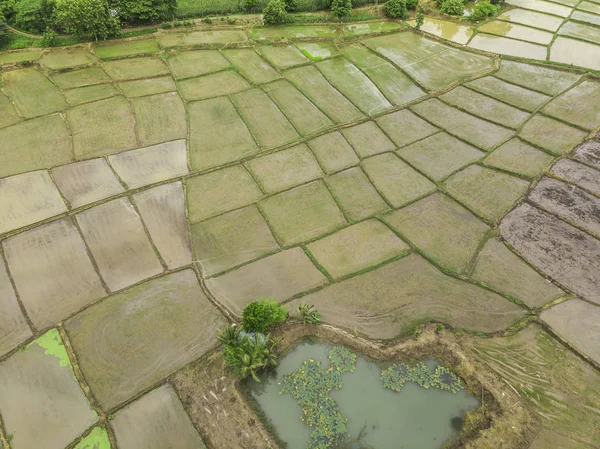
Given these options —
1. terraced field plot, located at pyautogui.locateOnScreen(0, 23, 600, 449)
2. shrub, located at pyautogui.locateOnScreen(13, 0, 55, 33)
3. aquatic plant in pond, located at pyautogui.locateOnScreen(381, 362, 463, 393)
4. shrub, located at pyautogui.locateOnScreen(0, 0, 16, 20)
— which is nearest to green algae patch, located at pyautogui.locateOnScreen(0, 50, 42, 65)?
terraced field plot, located at pyautogui.locateOnScreen(0, 23, 600, 449)

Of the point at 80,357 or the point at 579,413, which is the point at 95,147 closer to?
the point at 80,357

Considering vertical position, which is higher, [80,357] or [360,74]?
[360,74]

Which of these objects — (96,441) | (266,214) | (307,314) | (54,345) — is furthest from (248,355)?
(266,214)

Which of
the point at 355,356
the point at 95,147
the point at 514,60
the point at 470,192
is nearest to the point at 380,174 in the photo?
the point at 470,192

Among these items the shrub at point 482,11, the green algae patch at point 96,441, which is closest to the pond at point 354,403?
the green algae patch at point 96,441

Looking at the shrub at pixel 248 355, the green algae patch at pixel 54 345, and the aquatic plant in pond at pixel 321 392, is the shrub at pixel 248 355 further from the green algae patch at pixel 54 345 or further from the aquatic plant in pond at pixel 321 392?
the green algae patch at pixel 54 345

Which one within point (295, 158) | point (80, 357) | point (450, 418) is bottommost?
point (450, 418)
